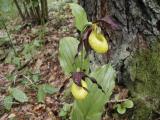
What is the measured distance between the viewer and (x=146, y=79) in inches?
75.3

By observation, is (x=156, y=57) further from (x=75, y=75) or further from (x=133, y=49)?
(x=75, y=75)

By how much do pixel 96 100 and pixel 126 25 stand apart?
515 millimetres

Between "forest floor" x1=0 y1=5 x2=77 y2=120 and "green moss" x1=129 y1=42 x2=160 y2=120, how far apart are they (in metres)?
0.63

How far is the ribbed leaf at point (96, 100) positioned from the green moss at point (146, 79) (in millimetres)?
185

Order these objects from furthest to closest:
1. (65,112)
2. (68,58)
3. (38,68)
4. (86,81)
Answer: (38,68) < (65,112) < (68,58) < (86,81)

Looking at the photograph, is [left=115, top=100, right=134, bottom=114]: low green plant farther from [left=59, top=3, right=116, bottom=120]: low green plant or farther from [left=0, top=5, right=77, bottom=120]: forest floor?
[left=0, top=5, right=77, bottom=120]: forest floor

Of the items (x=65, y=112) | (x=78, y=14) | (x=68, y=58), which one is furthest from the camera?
(x=65, y=112)

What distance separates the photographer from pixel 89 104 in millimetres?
1798

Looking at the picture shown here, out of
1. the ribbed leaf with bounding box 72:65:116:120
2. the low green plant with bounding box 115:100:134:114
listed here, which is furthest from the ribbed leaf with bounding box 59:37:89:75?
the low green plant with bounding box 115:100:134:114

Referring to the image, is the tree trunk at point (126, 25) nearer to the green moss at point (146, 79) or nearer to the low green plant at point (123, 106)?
the green moss at point (146, 79)

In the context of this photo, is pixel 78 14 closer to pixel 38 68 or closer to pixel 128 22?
pixel 128 22

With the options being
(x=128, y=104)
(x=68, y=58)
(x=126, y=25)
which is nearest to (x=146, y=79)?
(x=128, y=104)

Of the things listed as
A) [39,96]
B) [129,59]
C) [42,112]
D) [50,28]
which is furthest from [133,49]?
[50,28]

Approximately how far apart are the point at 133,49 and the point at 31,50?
131cm
